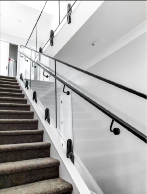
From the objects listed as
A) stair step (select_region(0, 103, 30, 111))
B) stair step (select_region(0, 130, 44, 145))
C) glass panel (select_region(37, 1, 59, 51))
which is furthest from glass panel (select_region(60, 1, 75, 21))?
stair step (select_region(0, 130, 44, 145))

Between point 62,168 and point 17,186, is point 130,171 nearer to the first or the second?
point 62,168

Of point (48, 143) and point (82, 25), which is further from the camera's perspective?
point (82, 25)

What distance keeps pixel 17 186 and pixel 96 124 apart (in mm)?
1854

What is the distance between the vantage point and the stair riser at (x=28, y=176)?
1351 millimetres

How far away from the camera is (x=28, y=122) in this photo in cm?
228

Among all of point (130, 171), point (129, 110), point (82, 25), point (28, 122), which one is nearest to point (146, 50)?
point (129, 110)

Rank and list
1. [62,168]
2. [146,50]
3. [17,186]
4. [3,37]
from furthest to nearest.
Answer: [3,37]
[146,50]
[62,168]
[17,186]


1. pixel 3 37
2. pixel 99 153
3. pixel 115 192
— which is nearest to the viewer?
pixel 115 192

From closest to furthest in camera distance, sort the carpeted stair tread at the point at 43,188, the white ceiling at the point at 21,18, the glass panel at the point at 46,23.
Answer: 1. the carpeted stair tread at the point at 43,188
2. the glass panel at the point at 46,23
3. the white ceiling at the point at 21,18

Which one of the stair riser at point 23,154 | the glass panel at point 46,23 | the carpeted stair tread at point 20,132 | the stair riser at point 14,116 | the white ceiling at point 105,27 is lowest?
the stair riser at point 23,154

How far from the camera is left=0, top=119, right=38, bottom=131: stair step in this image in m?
2.13

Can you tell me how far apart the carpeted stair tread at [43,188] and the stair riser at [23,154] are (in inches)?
14.3

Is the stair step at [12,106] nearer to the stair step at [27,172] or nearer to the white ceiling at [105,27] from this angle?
the stair step at [27,172]

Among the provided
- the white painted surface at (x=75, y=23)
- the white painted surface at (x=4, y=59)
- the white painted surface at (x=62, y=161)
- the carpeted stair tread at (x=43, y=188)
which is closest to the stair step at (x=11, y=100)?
the white painted surface at (x=62, y=161)
